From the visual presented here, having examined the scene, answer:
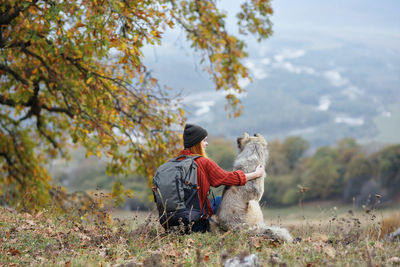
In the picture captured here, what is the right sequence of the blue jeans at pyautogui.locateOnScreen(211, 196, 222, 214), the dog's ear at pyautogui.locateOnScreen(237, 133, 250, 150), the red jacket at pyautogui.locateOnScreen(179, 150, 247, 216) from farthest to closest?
1. the dog's ear at pyautogui.locateOnScreen(237, 133, 250, 150)
2. the blue jeans at pyautogui.locateOnScreen(211, 196, 222, 214)
3. the red jacket at pyautogui.locateOnScreen(179, 150, 247, 216)

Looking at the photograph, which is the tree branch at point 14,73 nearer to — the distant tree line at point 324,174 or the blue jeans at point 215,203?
the blue jeans at point 215,203

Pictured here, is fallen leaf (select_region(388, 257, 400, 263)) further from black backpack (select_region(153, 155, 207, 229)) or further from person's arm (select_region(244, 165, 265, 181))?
black backpack (select_region(153, 155, 207, 229))

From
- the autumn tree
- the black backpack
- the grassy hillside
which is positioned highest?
the autumn tree

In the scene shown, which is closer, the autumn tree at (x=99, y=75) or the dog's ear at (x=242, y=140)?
the dog's ear at (x=242, y=140)

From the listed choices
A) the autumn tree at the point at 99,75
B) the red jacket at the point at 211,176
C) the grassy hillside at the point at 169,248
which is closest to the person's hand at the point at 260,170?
the red jacket at the point at 211,176

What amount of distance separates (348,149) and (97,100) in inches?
2614

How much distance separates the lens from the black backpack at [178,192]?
16.1 feet

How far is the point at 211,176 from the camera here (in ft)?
16.8

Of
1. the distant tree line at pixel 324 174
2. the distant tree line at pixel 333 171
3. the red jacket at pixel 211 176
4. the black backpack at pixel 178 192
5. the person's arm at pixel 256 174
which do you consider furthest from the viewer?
the distant tree line at pixel 333 171

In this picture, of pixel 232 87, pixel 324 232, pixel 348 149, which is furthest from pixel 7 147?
pixel 348 149

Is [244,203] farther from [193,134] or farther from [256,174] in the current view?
[193,134]

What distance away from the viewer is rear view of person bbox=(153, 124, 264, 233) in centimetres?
492

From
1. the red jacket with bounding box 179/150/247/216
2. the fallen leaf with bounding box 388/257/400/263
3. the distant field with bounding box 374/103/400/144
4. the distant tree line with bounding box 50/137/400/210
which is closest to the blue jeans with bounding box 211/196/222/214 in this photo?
the red jacket with bounding box 179/150/247/216

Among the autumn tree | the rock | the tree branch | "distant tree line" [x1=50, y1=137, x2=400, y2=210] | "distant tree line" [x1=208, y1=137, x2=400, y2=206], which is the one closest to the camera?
the rock
